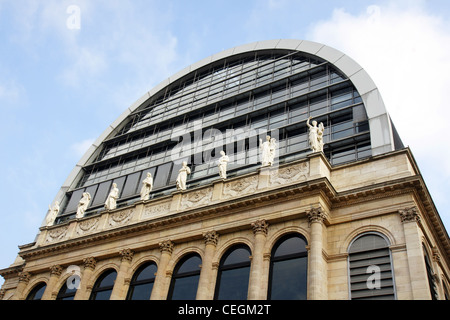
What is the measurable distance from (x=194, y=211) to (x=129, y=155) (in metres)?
16.4

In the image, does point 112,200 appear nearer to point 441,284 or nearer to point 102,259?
point 102,259

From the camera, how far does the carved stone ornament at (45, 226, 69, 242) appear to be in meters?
32.0

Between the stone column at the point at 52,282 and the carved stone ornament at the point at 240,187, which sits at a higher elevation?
the carved stone ornament at the point at 240,187

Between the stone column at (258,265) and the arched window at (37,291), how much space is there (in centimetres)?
1660

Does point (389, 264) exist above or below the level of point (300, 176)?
below

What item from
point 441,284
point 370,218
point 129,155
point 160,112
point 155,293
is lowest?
point 155,293

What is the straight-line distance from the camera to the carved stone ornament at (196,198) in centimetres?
2659

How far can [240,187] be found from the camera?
2567 cm

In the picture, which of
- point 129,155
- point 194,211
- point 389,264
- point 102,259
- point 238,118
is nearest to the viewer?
point 389,264

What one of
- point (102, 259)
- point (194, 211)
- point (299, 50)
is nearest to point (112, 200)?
point (102, 259)

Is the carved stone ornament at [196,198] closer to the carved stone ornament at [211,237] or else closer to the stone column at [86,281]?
the carved stone ornament at [211,237]

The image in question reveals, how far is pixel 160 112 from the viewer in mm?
43188

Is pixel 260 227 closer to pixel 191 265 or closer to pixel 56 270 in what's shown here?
pixel 191 265

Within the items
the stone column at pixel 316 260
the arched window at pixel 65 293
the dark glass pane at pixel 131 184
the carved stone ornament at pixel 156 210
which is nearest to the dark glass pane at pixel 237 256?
the stone column at pixel 316 260
